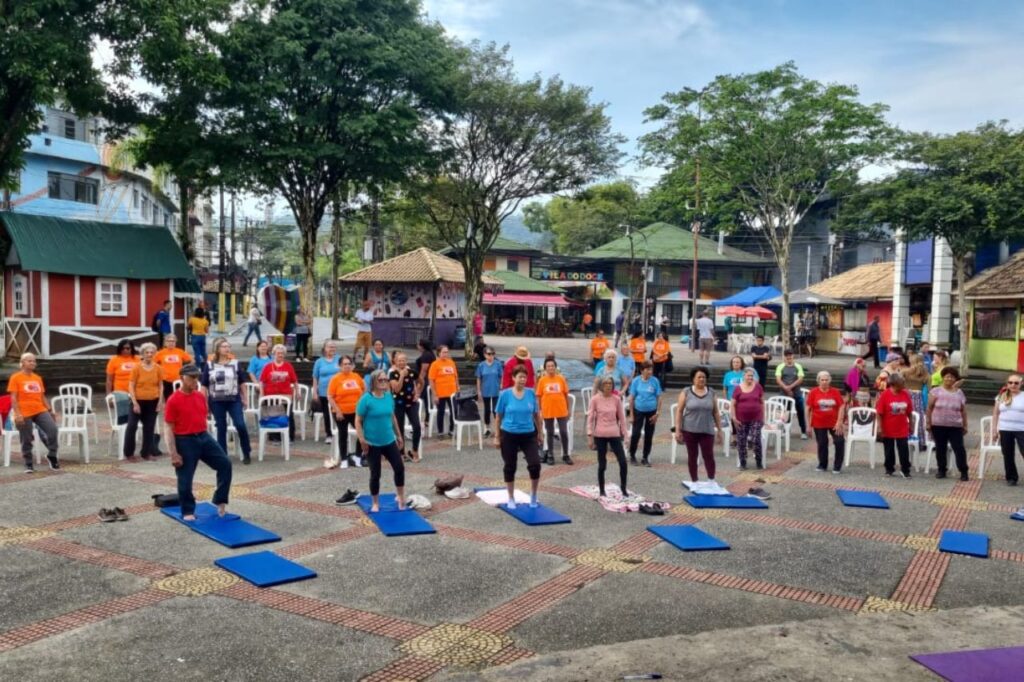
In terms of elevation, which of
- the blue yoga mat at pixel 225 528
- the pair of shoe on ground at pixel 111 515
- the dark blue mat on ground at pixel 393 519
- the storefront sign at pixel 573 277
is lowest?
the dark blue mat on ground at pixel 393 519

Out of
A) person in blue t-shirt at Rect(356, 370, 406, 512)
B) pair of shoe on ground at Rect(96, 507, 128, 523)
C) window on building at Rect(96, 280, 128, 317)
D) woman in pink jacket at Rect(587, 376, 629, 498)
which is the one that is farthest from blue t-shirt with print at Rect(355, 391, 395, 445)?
window on building at Rect(96, 280, 128, 317)

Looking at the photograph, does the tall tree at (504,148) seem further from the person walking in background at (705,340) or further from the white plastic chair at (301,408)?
the white plastic chair at (301,408)

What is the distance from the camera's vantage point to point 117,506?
8.59 m

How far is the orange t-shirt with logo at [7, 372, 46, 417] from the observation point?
10195mm

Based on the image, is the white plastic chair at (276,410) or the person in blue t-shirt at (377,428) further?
the white plastic chair at (276,410)

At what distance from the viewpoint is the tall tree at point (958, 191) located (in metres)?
21.1

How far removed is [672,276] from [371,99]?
34599 millimetres

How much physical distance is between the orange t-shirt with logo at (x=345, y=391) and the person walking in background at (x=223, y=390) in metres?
1.30

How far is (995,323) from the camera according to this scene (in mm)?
25391

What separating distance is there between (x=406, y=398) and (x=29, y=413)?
4899 millimetres

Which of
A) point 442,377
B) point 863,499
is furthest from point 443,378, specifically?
point 863,499

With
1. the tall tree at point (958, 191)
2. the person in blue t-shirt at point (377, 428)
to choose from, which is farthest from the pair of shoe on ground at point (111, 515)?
the tall tree at point (958, 191)

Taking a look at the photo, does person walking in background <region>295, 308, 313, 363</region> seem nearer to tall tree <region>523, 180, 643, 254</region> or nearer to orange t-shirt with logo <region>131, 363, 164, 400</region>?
orange t-shirt with logo <region>131, 363, 164, 400</region>

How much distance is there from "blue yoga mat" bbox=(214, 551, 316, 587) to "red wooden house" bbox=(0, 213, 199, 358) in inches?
658
